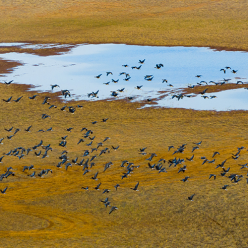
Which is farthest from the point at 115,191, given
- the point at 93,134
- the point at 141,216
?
the point at 93,134

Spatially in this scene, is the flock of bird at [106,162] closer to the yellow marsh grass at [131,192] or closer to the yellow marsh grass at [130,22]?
the yellow marsh grass at [131,192]

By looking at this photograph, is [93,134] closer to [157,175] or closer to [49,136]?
[49,136]

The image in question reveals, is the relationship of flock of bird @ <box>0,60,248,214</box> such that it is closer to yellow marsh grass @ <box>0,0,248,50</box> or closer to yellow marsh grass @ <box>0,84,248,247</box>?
yellow marsh grass @ <box>0,84,248,247</box>

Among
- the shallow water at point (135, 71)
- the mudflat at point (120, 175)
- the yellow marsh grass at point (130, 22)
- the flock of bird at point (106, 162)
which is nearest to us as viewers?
the mudflat at point (120, 175)

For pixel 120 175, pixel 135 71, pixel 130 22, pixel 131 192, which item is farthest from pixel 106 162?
pixel 130 22

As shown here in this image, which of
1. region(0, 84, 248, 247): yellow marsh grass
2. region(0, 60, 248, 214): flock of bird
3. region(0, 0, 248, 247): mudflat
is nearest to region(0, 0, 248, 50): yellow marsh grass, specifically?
region(0, 0, 248, 247): mudflat

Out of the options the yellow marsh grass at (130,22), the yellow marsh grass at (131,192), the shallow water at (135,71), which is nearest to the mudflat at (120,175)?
the yellow marsh grass at (131,192)

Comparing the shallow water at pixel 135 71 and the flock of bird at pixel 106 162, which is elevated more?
the flock of bird at pixel 106 162
